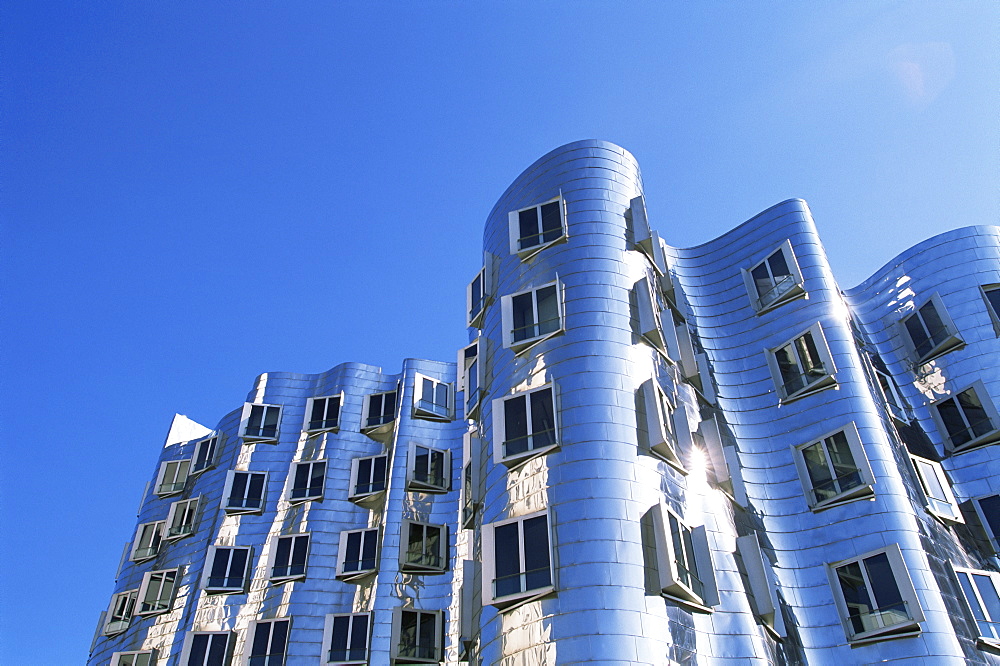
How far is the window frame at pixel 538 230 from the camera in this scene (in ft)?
87.0

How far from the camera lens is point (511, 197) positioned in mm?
30406

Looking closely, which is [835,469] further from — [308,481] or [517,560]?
[308,481]

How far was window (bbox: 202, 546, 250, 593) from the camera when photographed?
111ft

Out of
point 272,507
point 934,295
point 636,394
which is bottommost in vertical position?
point 636,394

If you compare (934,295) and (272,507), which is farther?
(272,507)

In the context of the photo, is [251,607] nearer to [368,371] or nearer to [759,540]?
[368,371]

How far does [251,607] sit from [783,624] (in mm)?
23208

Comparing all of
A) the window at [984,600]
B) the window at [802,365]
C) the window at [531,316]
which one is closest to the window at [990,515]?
the window at [984,600]

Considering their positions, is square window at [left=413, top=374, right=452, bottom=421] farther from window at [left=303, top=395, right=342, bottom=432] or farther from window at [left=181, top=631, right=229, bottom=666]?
window at [left=181, top=631, right=229, bottom=666]

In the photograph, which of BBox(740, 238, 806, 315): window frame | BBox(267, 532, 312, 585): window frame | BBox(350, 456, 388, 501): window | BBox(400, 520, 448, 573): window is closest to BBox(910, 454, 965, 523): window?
BBox(740, 238, 806, 315): window frame

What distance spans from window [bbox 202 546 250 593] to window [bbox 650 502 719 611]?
879 inches

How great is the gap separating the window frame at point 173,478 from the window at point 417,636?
18862 millimetres

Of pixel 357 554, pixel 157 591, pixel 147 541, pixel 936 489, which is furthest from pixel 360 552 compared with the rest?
pixel 936 489

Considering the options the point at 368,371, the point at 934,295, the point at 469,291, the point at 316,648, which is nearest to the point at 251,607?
the point at 316,648
